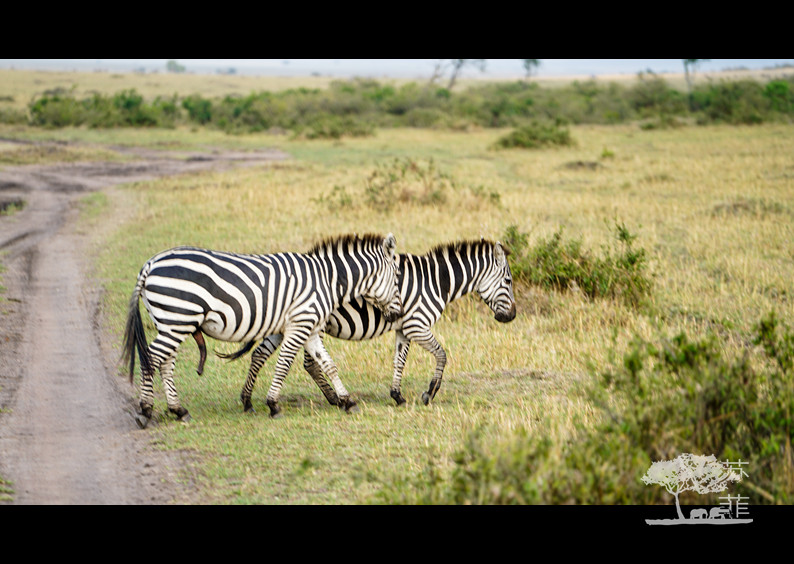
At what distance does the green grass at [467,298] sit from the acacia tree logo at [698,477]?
74cm

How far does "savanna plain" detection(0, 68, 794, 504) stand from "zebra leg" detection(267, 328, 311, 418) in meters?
0.15

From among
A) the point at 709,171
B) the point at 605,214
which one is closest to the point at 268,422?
the point at 605,214

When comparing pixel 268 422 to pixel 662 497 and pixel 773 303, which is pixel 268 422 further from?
pixel 773 303

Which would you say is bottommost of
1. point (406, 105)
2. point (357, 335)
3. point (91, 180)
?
point (357, 335)

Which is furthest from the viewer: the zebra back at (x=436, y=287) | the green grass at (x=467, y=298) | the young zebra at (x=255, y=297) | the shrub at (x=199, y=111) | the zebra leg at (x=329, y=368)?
the shrub at (x=199, y=111)

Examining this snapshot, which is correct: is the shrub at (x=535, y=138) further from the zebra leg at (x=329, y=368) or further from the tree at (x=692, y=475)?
the tree at (x=692, y=475)

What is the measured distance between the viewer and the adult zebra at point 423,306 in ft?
24.6

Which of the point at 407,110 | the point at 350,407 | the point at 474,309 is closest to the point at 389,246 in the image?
the point at 350,407

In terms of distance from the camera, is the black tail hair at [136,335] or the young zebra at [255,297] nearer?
the young zebra at [255,297]

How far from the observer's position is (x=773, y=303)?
10172 mm

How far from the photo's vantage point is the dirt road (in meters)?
5.60

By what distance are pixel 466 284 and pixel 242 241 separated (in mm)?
6907

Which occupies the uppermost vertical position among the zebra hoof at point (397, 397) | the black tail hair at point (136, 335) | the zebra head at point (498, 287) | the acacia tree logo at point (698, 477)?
the zebra head at point (498, 287)

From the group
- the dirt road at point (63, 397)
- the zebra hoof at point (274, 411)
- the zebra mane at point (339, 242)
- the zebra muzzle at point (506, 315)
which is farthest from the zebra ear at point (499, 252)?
the dirt road at point (63, 397)
